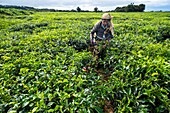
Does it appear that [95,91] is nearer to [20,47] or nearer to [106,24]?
[106,24]

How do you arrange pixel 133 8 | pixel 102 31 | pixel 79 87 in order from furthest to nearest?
pixel 133 8, pixel 102 31, pixel 79 87

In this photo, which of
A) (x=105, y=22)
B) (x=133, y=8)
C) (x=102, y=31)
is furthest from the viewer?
(x=133, y=8)

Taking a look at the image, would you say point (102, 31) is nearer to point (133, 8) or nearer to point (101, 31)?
point (101, 31)

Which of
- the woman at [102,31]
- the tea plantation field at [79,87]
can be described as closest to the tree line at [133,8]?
the woman at [102,31]

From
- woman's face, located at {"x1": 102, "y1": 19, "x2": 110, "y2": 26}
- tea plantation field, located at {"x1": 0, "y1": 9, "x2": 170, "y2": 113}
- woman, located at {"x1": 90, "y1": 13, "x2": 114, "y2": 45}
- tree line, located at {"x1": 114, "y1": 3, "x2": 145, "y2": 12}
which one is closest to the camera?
tea plantation field, located at {"x1": 0, "y1": 9, "x2": 170, "y2": 113}

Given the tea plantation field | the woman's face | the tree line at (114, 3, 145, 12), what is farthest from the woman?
the tree line at (114, 3, 145, 12)

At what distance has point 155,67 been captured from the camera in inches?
183

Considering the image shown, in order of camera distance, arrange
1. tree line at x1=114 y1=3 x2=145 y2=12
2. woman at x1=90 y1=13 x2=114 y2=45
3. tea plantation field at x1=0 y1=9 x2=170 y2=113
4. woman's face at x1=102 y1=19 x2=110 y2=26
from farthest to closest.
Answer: tree line at x1=114 y1=3 x2=145 y2=12, woman at x1=90 y1=13 x2=114 y2=45, woman's face at x1=102 y1=19 x2=110 y2=26, tea plantation field at x1=0 y1=9 x2=170 y2=113

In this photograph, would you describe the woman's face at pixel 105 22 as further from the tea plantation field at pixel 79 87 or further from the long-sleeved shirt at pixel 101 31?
the tea plantation field at pixel 79 87

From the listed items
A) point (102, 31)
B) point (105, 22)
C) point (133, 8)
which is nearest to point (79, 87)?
point (105, 22)

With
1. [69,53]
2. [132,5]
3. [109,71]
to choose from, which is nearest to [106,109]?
[109,71]

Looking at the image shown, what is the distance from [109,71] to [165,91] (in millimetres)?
2246

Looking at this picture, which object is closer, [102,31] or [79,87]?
[79,87]

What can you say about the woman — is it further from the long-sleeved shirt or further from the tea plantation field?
the tea plantation field
